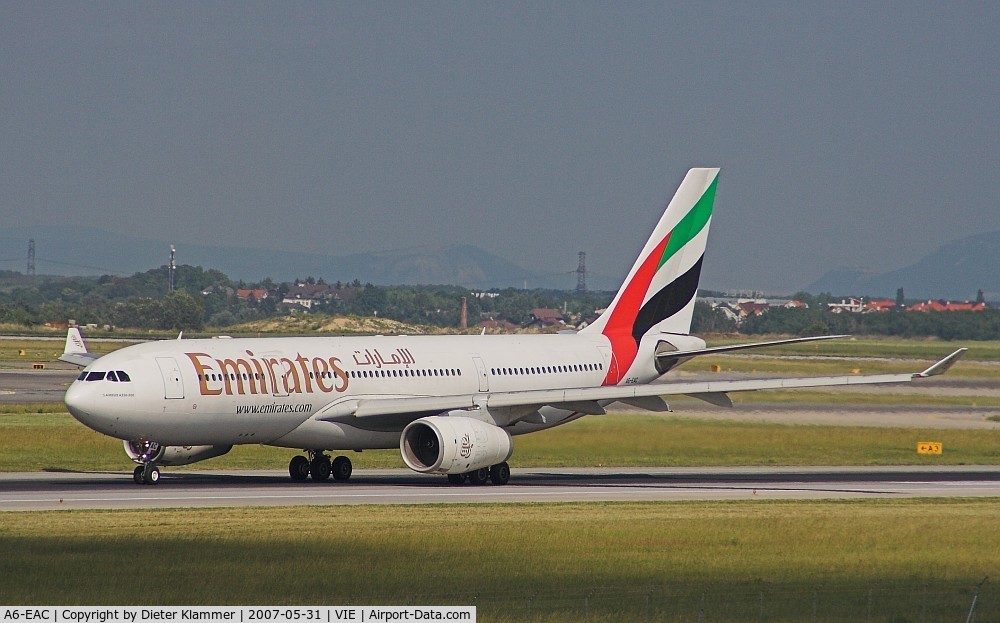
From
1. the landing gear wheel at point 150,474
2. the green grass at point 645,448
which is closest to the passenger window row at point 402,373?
the landing gear wheel at point 150,474

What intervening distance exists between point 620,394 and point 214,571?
64.1ft

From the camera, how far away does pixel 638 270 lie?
55.0 meters

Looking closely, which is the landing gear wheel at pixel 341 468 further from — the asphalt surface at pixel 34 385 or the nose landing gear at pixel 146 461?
the asphalt surface at pixel 34 385

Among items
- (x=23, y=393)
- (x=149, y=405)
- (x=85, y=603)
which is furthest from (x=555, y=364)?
(x=23, y=393)

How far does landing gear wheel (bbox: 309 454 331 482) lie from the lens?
4650 cm

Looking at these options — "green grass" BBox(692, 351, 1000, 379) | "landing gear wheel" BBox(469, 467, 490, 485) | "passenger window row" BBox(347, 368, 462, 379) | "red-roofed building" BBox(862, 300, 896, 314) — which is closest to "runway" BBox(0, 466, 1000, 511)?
"landing gear wheel" BBox(469, 467, 490, 485)

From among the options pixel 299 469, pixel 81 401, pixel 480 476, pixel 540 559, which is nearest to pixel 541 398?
pixel 480 476

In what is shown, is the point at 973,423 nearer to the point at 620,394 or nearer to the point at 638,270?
the point at 638,270

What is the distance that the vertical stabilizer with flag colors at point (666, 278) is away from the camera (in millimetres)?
54625

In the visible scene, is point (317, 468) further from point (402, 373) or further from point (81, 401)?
point (81, 401)

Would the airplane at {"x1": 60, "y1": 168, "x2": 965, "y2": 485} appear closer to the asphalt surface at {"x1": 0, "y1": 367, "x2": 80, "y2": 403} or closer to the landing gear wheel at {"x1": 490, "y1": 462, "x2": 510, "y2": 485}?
the landing gear wheel at {"x1": 490, "y1": 462, "x2": 510, "y2": 485}

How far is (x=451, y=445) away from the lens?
139ft

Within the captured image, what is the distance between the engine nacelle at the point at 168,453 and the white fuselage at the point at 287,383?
1.71 m

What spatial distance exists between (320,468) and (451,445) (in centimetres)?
582
